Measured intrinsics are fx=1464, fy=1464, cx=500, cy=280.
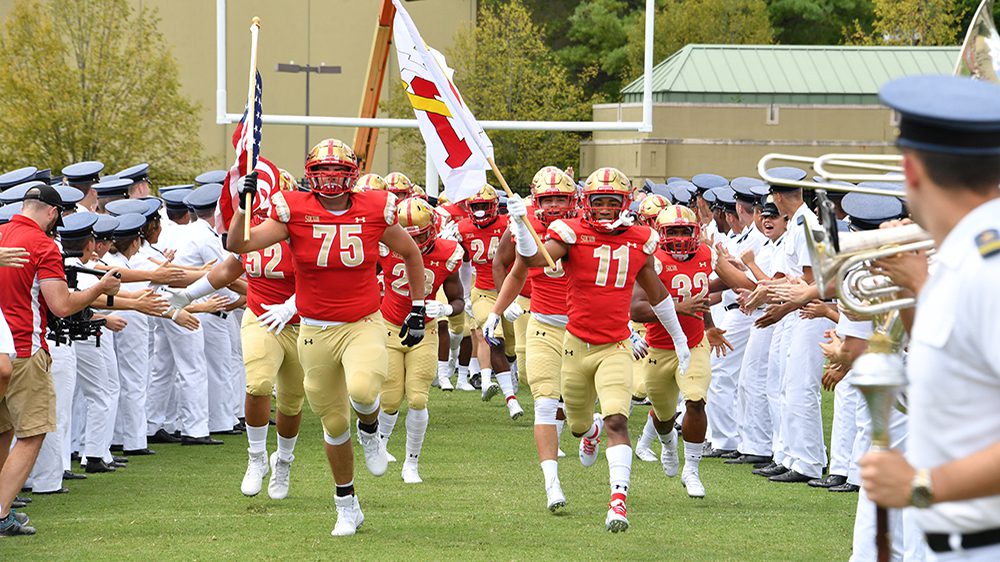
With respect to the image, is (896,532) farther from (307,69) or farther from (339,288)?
(307,69)

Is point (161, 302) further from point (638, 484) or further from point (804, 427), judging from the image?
point (804, 427)

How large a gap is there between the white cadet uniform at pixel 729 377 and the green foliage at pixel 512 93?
24.1m

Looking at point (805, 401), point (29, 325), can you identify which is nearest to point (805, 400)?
point (805, 401)

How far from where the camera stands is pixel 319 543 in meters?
8.55

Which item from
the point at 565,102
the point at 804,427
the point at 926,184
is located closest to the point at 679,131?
the point at 565,102

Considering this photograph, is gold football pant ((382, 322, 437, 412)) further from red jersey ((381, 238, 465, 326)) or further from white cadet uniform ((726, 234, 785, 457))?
white cadet uniform ((726, 234, 785, 457))

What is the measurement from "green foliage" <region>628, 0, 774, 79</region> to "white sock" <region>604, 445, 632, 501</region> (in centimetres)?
3454

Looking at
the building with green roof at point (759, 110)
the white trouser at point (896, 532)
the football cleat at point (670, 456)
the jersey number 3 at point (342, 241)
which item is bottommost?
the football cleat at point (670, 456)

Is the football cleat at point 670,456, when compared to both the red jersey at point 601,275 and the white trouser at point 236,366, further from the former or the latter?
the white trouser at point 236,366

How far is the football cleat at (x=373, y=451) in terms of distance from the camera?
9.60 meters

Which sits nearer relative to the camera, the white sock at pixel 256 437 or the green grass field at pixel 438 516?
the green grass field at pixel 438 516

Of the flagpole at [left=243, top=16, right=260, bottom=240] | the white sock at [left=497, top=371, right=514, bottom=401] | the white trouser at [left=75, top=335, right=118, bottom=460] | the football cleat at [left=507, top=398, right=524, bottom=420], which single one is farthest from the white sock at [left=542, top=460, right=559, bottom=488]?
the white sock at [left=497, top=371, right=514, bottom=401]

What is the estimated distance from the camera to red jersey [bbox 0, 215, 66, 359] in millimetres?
8664

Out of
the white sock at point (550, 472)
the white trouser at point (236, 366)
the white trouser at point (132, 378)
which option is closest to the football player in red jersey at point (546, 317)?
the white sock at point (550, 472)
